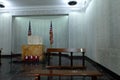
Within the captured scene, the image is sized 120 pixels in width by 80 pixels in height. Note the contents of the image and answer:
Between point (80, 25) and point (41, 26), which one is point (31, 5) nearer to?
point (41, 26)

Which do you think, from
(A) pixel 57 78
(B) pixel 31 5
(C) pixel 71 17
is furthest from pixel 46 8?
(A) pixel 57 78

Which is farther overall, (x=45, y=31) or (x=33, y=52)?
(x=45, y=31)

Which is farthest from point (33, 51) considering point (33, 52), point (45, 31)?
point (45, 31)

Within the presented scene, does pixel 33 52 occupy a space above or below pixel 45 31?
below

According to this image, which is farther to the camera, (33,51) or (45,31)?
(45,31)

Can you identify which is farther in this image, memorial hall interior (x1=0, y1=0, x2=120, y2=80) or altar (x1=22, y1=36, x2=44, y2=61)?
altar (x1=22, y1=36, x2=44, y2=61)

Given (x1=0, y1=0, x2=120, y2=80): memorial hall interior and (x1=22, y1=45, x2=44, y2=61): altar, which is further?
(x1=22, y1=45, x2=44, y2=61): altar

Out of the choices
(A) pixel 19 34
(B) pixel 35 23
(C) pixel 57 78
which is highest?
(B) pixel 35 23

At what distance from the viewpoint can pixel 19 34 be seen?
48.2 feet

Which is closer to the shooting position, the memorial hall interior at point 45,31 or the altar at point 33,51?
the memorial hall interior at point 45,31

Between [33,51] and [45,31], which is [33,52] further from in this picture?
[45,31]

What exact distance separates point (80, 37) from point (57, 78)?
7.91 metres

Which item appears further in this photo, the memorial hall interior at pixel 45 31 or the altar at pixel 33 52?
the altar at pixel 33 52

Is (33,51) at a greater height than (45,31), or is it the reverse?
(45,31)
